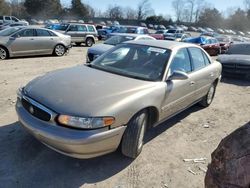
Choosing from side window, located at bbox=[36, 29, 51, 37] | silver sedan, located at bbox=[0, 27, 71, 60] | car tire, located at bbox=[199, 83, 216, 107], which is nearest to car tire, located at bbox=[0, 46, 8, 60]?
silver sedan, located at bbox=[0, 27, 71, 60]

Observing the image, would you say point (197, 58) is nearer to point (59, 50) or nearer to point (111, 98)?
point (111, 98)

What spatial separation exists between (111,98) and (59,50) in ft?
36.3

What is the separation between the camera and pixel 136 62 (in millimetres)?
4570

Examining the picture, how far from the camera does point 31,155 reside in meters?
3.76

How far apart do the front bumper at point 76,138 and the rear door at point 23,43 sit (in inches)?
372

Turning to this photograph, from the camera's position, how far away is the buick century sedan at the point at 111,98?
314 cm

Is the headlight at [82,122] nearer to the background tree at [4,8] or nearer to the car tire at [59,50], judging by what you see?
the car tire at [59,50]

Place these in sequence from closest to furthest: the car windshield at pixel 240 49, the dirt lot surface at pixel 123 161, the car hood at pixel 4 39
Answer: the dirt lot surface at pixel 123 161 < the car windshield at pixel 240 49 < the car hood at pixel 4 39

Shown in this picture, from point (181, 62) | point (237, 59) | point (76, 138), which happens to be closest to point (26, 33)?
point (237, 59)

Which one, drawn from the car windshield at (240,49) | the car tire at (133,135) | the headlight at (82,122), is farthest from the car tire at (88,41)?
the headlight at (82,122)

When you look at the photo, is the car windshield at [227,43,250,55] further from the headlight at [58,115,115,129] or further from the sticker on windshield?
the headlight at [58,115,115,129]

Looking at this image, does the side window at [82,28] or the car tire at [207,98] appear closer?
the car tire at [207,98]

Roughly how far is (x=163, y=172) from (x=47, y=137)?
1.60m

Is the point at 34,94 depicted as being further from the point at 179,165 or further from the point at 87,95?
the point at 179,165
